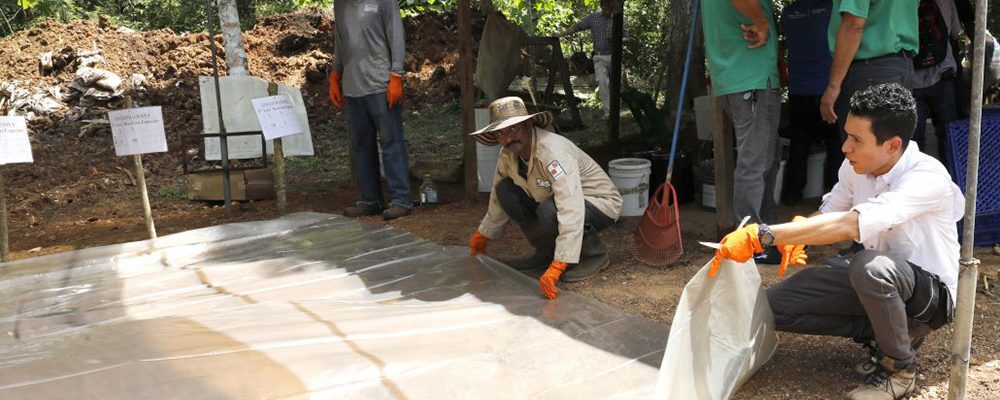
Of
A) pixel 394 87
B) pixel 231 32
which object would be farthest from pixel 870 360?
pixel 231 32

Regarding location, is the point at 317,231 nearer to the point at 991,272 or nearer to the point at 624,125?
the point at 991,272

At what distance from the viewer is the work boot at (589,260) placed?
3893mm

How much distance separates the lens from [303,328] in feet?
9.71

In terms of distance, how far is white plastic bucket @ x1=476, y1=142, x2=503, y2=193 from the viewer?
19.0 ft

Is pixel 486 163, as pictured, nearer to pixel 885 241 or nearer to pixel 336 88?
pixel 336 88

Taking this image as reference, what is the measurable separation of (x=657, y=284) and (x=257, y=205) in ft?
11.4

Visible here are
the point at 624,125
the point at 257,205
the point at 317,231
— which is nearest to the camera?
the point at 317,231

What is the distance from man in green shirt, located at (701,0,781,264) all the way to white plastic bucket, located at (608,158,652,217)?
0.96 metres

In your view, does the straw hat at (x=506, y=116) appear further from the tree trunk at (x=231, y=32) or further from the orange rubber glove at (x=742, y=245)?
the tree trunk at (x=231, y=32)

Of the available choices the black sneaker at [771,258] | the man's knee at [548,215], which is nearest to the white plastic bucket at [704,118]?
the black sneaker at [771,258]

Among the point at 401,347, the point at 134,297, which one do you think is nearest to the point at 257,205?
the point at 134,297

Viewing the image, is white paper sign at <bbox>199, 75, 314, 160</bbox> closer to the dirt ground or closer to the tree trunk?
the tree trunk

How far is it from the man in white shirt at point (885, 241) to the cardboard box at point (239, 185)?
4.54 metres

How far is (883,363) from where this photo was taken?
249 centimetres
